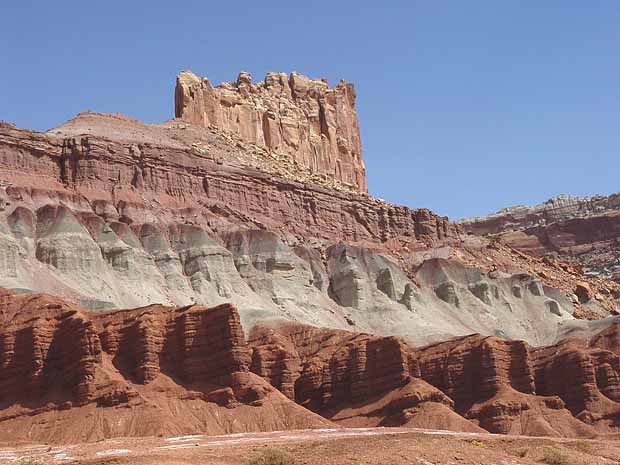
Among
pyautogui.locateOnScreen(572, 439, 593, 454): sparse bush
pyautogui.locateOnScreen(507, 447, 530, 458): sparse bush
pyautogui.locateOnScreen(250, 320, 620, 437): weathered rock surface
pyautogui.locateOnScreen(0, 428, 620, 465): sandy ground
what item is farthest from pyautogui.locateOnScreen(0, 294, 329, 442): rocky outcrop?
pyautogui.locateOnScreen(507, 447, 530, 458): sparse bush

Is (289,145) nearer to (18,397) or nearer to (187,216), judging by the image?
(187,216)

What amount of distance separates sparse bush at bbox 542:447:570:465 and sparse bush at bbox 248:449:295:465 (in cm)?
1445

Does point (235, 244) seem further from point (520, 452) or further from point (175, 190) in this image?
point (520, 452)

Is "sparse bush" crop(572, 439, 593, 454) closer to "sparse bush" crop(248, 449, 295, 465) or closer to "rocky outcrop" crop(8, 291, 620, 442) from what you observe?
"rocky outcrop" crop(8, 291, 620, 442)

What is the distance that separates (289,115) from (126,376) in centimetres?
9505

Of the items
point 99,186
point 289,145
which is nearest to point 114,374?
point 99,186

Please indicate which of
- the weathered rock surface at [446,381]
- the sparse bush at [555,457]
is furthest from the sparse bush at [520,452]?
the weathered rock surface at [446,381]

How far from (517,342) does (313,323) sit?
2055cm

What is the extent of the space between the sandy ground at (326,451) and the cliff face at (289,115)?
9104 centimetres

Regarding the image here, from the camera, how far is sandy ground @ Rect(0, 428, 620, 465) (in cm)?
5162

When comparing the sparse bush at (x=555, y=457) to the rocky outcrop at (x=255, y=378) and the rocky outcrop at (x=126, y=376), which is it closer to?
the rocky outcrop at (x=126, y=376)

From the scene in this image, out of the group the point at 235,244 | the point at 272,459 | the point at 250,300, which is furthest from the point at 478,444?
the point at 235,244

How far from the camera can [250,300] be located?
11138 centimetres

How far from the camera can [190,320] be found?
8200 cm
